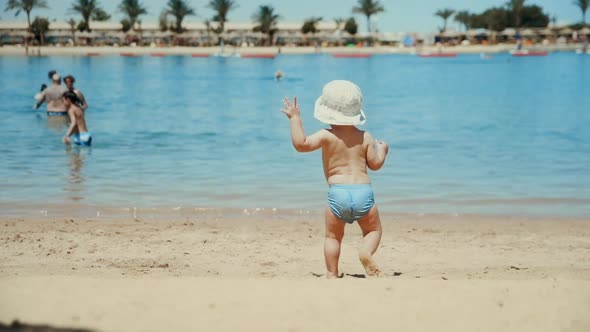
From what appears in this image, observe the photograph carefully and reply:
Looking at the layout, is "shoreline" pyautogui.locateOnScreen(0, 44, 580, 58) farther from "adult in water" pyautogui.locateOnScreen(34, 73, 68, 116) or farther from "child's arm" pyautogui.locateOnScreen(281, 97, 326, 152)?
"child's arm" pyautogui.locateOnScreen(281, 97, 326, 152)

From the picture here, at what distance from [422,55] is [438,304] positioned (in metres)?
129

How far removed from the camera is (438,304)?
421 cm

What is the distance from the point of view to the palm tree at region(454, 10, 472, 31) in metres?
169

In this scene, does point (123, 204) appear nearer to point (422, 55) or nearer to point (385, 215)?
point (385, 215)

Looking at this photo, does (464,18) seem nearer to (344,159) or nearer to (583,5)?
(583,5)

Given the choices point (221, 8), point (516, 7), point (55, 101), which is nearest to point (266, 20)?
point (221, 8)

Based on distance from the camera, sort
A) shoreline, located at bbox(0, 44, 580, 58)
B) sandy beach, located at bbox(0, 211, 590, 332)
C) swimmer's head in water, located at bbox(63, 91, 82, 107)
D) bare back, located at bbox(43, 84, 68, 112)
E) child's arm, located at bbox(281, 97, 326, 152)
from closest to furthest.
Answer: sandy beach, located at bbox(0, 211, 590, 332), child's arm, located at bbox(281, 97, 326, 152), swimmer's head in water, located at bbox(63, 91, 82, 107), bare back, located at bbox(43, 84, 68, 112), shoreline, located at bbox(0, 44, 580, 58)

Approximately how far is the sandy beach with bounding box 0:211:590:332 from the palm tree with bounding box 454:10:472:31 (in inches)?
6562

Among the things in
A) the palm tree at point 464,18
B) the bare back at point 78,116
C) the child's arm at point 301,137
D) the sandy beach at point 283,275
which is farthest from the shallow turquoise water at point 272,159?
the palm tree at point 464,18

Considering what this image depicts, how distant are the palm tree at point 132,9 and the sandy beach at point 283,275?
128 meters

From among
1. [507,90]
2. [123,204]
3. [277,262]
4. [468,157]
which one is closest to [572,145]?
[468,157]

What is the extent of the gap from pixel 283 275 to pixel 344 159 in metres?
1.42

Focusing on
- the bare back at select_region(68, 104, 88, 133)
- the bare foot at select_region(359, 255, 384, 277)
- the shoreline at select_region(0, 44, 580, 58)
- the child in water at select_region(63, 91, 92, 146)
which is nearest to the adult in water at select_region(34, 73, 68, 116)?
the child in water at select_region(63, 91, 92, 146)

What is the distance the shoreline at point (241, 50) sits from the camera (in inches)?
4638
